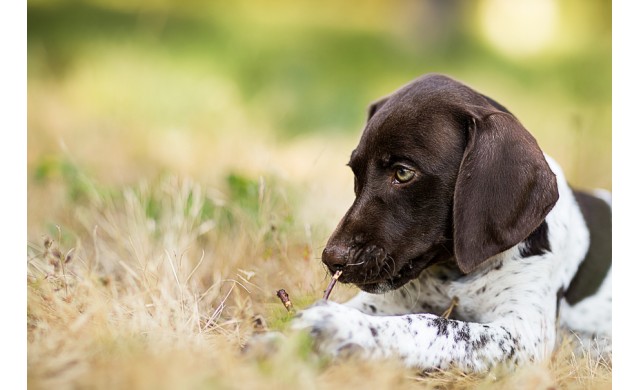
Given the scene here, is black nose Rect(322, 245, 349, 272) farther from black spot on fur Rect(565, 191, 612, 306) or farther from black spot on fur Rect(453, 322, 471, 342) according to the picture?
black spot on fur Rect(565, 191, 612, 306)

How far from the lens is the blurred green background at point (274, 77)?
616cm

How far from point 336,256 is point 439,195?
508 mm

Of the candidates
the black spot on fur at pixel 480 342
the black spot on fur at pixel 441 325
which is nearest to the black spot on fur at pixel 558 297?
the black spot on fur at pixel 480 342

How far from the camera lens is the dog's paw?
2900 millimetres

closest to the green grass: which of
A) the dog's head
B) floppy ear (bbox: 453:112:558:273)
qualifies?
the dog's head

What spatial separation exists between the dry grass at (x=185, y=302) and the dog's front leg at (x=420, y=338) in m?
0.05

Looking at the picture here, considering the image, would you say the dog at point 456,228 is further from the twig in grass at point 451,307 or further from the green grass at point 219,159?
the green grass at point 219,159

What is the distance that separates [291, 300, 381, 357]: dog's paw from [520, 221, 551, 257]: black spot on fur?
987 mm

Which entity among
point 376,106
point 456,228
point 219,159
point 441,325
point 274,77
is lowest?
point 219,159

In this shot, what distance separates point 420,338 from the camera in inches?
123

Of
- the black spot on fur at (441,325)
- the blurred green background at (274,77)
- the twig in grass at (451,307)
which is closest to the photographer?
the black spot on fur at (441,325)

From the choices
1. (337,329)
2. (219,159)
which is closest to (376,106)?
(337,329)

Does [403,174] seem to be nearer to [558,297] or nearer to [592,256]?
[558,297]
